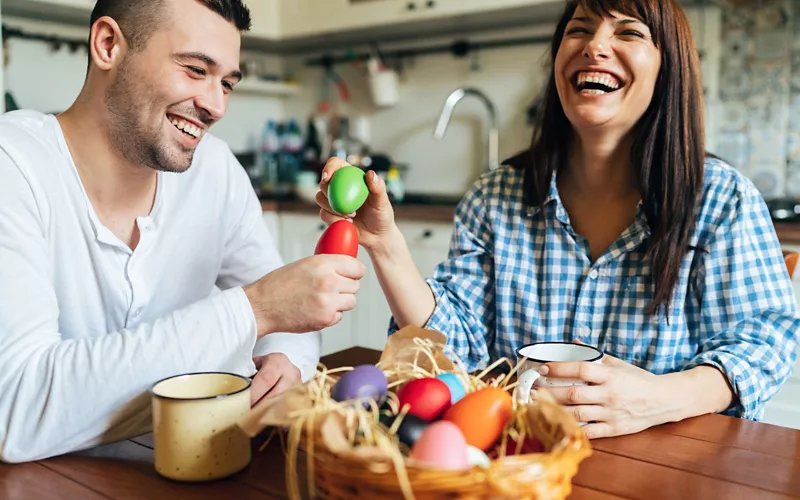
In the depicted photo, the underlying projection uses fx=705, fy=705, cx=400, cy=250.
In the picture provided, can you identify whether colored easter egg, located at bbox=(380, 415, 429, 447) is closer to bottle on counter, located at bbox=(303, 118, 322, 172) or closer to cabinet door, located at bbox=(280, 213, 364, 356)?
cabinet door, located at bbox=(280, 213, 364, 356)

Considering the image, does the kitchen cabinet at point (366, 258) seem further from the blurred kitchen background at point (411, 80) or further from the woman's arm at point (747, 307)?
the woman's arm at point (747, 307)

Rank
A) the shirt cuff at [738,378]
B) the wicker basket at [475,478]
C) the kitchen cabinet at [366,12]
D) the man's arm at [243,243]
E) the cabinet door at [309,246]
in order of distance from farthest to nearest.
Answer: the cabinet door at [309,246], the kitchen cabinet at [366,12], the man's arm at [243,243], the shirt cuff at [738,378], the wicker basket at [475,478]

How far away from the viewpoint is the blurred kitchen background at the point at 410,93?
2.50m

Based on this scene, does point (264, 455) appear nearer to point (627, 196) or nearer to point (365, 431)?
point (365, 431)

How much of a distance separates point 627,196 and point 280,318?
78 cm

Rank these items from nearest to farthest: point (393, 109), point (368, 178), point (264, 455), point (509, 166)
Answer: point (264, 455) < point (368, 178) < point (509, 166) < point (393, 109)

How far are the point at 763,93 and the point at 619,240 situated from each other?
5.27ft

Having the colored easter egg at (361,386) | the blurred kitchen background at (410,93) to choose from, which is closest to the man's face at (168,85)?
the colored easter egg at (361,386)

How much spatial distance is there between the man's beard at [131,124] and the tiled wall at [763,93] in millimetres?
2135

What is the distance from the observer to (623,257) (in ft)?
4.20

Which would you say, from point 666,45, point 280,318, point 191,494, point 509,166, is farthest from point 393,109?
point 191,494

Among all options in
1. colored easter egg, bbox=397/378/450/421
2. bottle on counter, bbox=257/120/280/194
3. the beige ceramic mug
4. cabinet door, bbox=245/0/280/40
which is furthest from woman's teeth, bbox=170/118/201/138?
bottle on counter, bbox=257/120/280/194

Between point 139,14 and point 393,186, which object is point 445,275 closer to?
point 139,14

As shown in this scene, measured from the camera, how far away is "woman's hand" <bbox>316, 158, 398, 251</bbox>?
3.64ft
